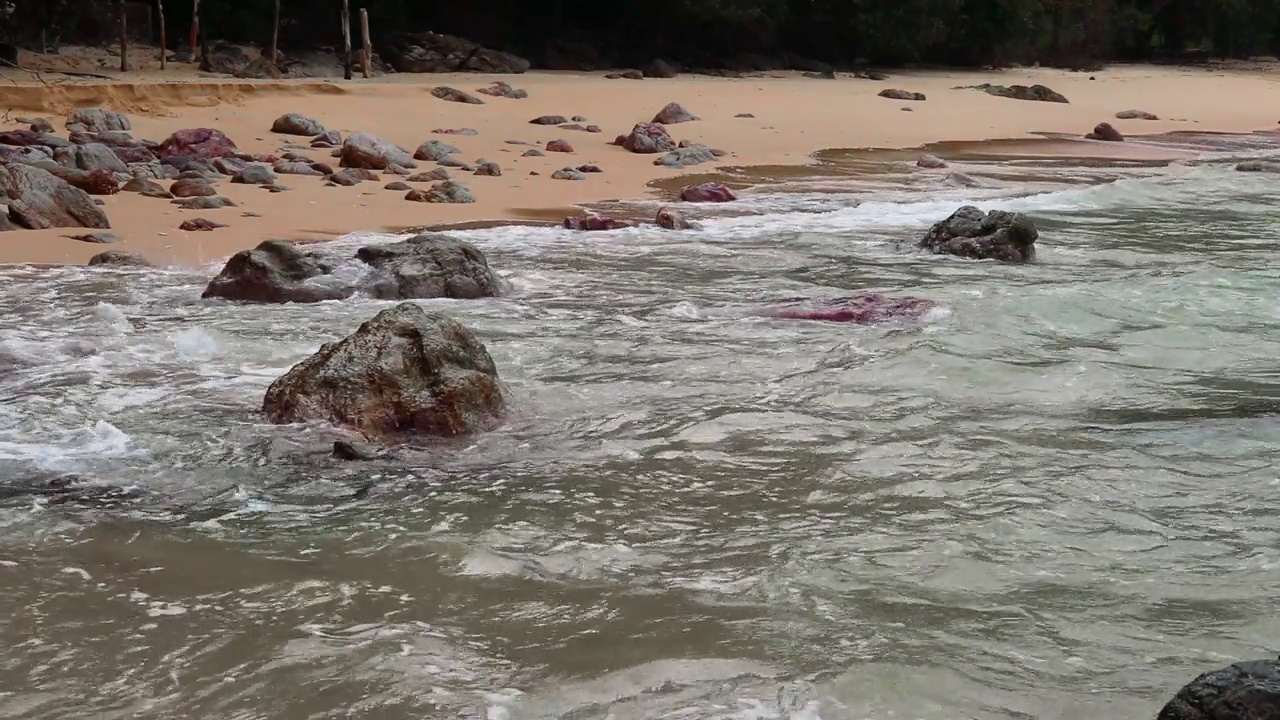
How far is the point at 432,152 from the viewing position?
14.6m

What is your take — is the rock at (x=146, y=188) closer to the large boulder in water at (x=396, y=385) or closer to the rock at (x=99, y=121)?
the rock at (x=99, y=121)

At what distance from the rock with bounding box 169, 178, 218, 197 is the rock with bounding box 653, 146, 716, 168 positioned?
5432mm

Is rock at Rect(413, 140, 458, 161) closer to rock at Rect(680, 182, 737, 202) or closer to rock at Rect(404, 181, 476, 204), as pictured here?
rock at Rect(404, 181, 476, 204)

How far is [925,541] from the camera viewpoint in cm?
Answer: 455

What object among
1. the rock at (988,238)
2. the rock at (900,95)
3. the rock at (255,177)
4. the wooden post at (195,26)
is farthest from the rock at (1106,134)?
the wooden post at (195,26)

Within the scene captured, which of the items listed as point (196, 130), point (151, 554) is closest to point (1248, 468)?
point (151, 554)

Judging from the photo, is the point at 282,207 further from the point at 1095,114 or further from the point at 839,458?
the point at 1095,114

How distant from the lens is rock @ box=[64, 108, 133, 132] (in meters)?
15.0

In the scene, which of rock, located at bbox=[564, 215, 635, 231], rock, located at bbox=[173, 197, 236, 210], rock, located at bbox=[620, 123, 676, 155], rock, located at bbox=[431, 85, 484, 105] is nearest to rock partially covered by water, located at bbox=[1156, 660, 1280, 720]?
rock, located at bbox=[564, 215, 635, 231]

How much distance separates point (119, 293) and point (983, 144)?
→ 46.9ft

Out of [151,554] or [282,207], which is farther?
[282,207]

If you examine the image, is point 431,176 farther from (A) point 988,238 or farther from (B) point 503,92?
(B) point 503,92

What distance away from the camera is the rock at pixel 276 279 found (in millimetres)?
7855

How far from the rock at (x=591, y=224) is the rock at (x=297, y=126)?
5.74m
